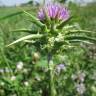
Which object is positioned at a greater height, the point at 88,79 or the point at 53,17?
the point at 53,17

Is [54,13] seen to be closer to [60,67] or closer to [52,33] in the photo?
[52,33]

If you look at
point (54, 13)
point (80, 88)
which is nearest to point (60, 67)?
point (80, 88)

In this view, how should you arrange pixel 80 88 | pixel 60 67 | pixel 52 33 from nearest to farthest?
pixel 52 33 → pixel 80 88 → pixel 60 67

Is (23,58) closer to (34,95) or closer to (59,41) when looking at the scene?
(34,95)

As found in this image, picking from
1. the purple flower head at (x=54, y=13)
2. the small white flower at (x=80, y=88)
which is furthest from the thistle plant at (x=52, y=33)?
the small white flower at (x=80, y=88)

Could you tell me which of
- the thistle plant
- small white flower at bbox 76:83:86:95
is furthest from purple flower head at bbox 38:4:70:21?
small white flower at bbox 76:83:86:95

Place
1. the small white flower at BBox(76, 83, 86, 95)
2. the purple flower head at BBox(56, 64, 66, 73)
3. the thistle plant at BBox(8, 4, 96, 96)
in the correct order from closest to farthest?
1. the thistle plant at BBox(8, 4, 96, 96)
2. the small white flower at BBox(76, 83, 86, 95)
3. the purple flower head at BBox(56, 64, 66, 73)

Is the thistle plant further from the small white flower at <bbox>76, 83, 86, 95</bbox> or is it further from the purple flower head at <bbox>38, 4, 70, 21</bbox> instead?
the small white flower at <bbox>76, 83, 86, 95</bbox>

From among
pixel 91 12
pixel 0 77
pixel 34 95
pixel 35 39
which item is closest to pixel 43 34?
pixel 35 39
